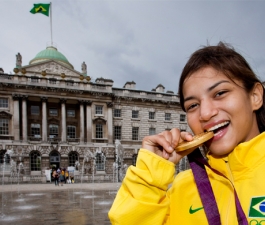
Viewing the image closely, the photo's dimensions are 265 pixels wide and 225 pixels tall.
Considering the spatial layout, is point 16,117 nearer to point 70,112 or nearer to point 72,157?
point 70,112

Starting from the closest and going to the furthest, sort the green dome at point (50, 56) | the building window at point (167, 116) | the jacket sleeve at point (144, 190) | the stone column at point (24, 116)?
1. the jacket sleeve at point (144, 190)
2. the stone column at point (24, 116)
3. the building window at point (167, 116)
4. the green dome at point (50, 56)

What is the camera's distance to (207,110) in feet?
4.55

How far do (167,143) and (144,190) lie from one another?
0.95 feet

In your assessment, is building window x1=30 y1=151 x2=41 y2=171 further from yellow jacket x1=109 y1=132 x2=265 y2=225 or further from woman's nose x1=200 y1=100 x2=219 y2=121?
woman's nose x1=200 y1=100 x2=219 y2=121

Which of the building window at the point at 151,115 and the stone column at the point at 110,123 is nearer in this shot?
the stone column at the point at 110,123

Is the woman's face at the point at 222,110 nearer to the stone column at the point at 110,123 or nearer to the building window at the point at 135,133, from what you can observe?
the stone column at the point at 110,123

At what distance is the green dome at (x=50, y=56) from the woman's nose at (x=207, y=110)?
→ 134ft

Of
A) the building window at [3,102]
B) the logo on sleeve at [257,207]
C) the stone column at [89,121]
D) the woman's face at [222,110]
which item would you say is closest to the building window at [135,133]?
the stone column at [89,121]

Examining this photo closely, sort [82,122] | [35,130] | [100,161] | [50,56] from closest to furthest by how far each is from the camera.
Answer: [35,130]
[100,161]
[82,122]
[50,56]

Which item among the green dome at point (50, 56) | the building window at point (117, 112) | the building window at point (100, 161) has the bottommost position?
the building window at point (100, 161)

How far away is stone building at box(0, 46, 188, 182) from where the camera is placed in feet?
97.3

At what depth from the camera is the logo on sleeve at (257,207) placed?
113 centimetres

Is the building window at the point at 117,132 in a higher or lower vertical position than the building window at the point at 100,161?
higher

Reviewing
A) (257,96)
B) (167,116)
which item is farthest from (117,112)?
(257,96)
